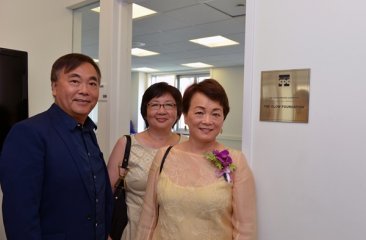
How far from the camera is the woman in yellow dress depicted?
124cm

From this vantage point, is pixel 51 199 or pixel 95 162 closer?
pixel 51 199

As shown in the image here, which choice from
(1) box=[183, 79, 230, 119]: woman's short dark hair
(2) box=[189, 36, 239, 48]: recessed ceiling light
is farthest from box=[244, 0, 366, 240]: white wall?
(2) box=[189, 36, 239, 48]: recessed ceiling light

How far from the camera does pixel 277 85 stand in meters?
1.31

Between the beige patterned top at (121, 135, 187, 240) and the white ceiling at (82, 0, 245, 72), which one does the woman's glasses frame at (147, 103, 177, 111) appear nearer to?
the beige patterned top at (121, 135, 187, 240)

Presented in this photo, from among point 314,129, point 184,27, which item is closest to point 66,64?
point 314,129

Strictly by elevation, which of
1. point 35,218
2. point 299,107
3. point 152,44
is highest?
point 152,44

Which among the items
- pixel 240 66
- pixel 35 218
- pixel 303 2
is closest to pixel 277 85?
pixel 303 2

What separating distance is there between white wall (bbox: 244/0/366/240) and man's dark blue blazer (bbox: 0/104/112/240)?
2.45ft

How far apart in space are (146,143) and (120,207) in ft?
1.21

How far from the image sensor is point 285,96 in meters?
1.29

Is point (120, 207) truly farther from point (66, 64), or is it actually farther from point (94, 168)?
point (66, 64)

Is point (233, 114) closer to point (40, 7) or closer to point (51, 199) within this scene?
point (40, 7)

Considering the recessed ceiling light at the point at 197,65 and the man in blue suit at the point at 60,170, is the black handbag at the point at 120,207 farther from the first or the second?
the recessed ceiling light at the point at 197,65

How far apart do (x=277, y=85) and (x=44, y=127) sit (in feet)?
3.13
